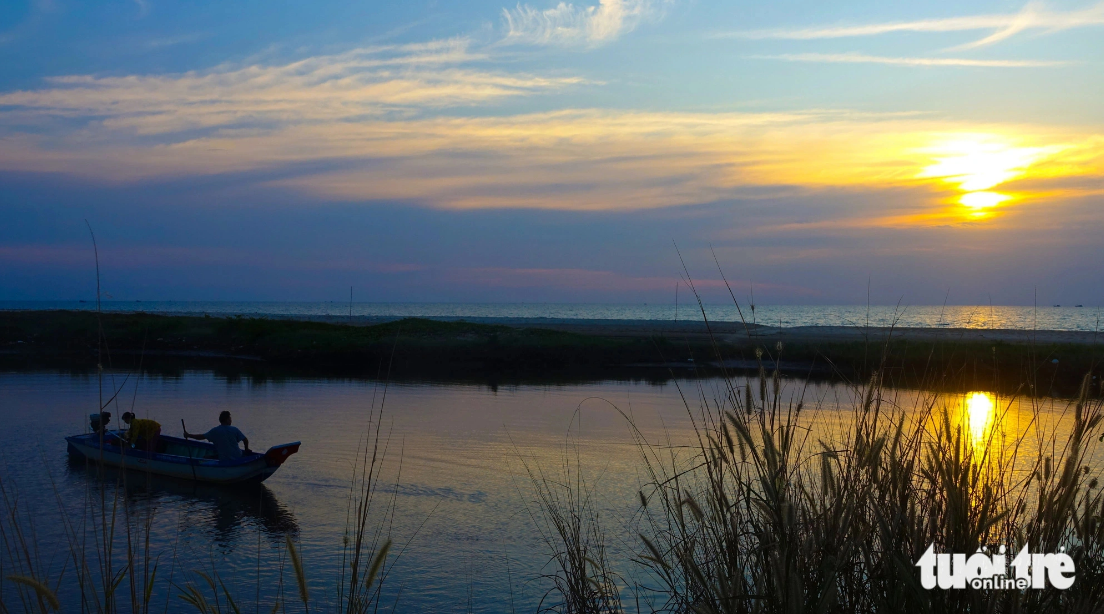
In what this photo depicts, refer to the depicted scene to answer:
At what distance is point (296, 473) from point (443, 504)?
11.8 feet

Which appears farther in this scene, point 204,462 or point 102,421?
point 204,462

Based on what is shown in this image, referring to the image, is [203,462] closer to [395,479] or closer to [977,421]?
[395,479]

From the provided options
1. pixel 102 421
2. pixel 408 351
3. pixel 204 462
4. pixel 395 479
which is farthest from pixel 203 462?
pixel 408 351

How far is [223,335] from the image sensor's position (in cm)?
3834

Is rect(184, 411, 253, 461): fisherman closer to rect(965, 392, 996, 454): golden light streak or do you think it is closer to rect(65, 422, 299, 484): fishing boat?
rect(65, 422, 299, 484): fishing boat

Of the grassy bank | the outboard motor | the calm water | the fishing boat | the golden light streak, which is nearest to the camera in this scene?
the outboard motor

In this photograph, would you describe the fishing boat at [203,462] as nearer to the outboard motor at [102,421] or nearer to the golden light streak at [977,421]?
the outboard motor at [102,421]

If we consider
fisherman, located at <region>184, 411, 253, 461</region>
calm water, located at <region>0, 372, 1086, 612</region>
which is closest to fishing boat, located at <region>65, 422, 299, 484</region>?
fisherman, located at <region>184, 411, 253, 461</region>

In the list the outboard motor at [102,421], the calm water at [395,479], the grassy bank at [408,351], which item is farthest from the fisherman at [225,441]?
the grassy bank at [408,351]

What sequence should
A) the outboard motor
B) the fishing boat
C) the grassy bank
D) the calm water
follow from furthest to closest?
the grassy bank < the fishing boat < the calm water < the outboard motor

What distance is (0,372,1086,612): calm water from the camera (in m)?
8.91

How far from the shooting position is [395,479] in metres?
12.7

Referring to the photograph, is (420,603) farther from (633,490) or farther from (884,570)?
(884,570)

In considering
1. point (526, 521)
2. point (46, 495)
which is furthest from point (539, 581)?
point (46, 495)
